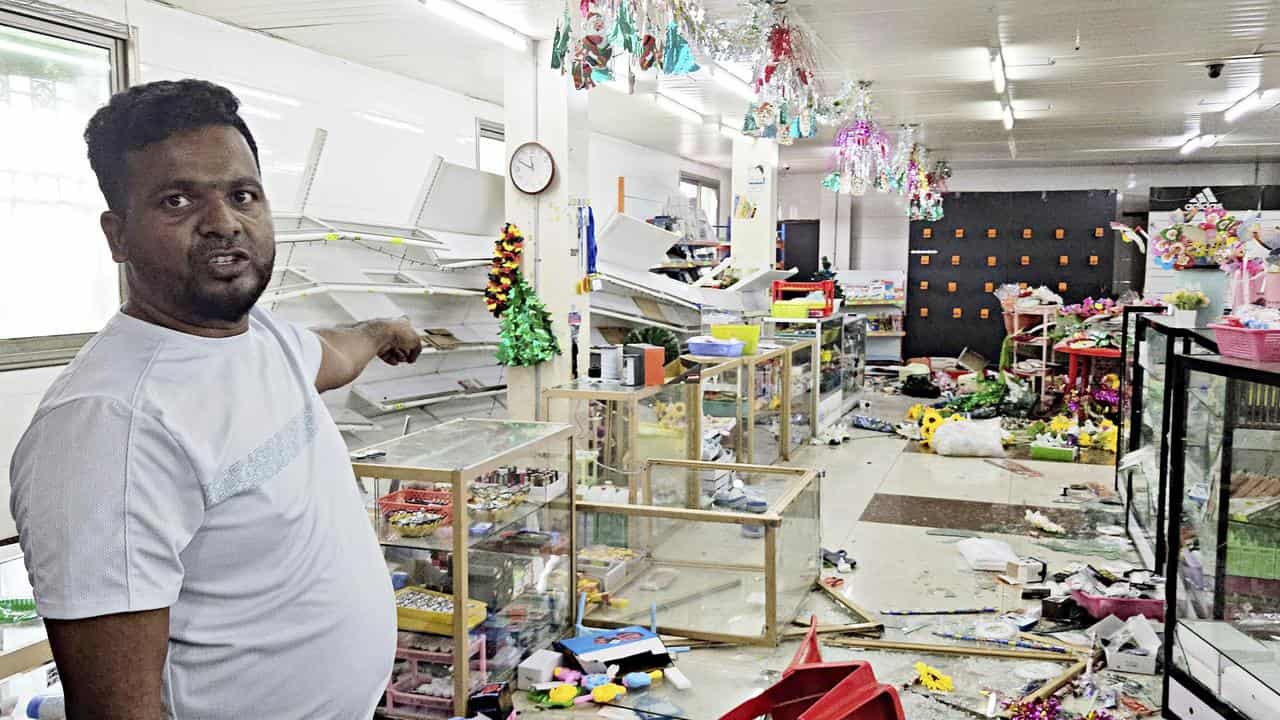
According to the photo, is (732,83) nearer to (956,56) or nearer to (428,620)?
(956,56)

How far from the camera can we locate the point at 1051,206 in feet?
56.1

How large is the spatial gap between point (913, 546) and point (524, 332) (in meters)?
3.16

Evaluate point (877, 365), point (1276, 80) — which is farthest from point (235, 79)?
point (877, 365)

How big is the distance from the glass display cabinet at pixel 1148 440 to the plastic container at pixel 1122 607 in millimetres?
437

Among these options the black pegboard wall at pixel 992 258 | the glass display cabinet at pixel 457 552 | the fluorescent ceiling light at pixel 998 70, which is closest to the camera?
the glass display cabinet at pixel 457 552

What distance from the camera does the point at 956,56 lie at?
859cm

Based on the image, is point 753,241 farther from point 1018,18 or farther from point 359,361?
point 359,361

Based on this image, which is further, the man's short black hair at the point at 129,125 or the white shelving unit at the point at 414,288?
the white shelving unit at the point at 414,288

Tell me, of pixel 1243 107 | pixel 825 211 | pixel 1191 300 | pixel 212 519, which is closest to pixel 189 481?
pixel 212 519

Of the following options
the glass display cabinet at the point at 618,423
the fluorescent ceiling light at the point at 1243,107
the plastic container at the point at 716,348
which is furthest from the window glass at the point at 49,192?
the fluorescent ceiling light at the point at 1243,107

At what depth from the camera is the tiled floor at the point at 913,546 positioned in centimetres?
409

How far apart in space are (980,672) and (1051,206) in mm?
14548

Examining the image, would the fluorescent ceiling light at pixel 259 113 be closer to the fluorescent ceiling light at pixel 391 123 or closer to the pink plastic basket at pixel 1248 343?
the fluorescent ceiling light at pixel 391 123

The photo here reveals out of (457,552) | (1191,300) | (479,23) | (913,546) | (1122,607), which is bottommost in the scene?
(913,546)
